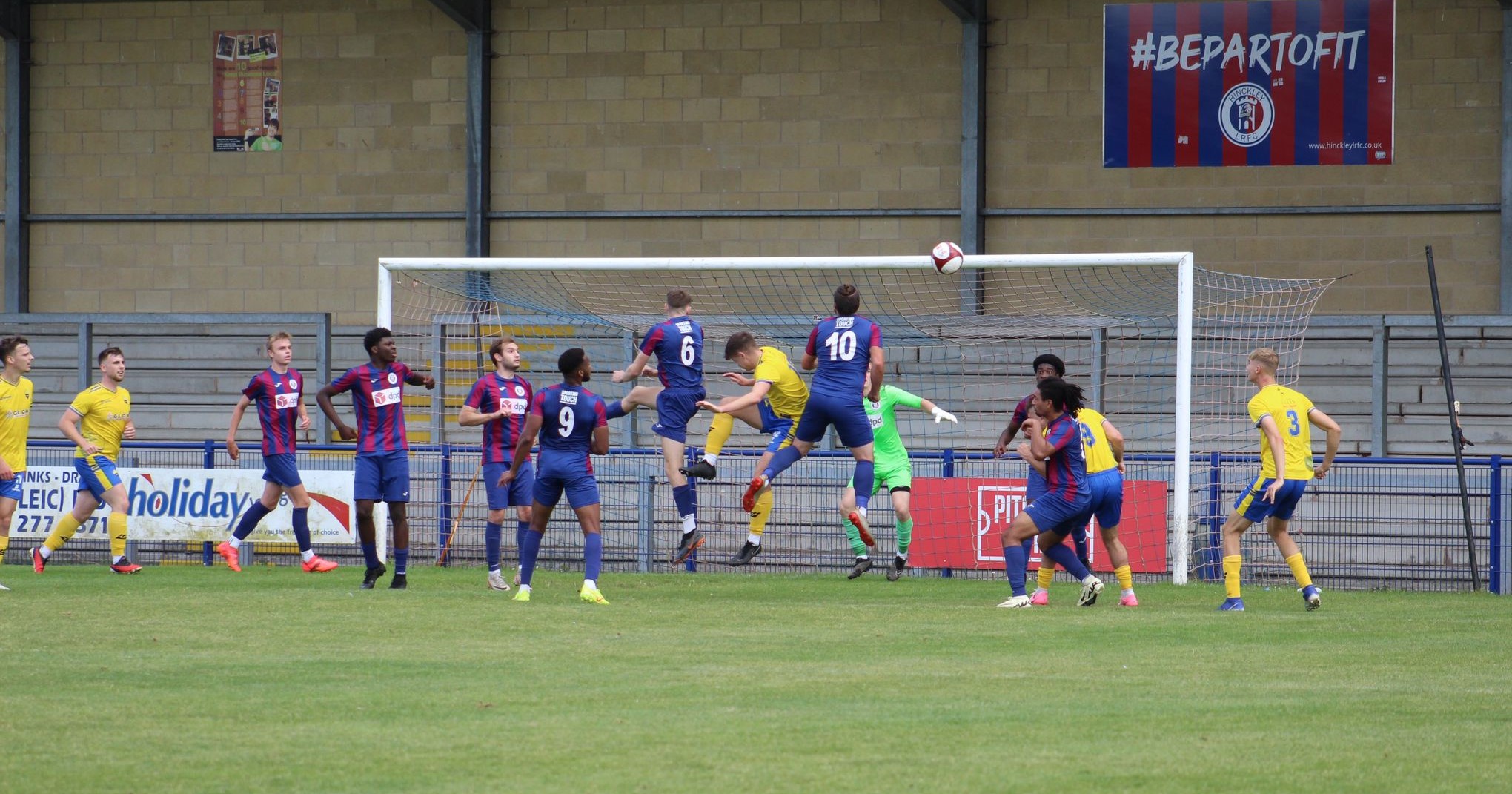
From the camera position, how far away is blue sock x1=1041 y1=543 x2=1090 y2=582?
36.8ft

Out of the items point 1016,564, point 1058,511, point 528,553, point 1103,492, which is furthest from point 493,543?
point 1103,492

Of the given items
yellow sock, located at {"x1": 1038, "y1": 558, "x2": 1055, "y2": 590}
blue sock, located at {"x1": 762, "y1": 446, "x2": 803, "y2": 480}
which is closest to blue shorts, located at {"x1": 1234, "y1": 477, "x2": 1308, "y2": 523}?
yellow sock, located at {"x1": 1038, "y1": 558, "x2": 1055, "y2": 590}

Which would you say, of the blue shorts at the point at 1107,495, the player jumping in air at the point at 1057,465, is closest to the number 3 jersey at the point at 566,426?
the player jumping in air at the point at 1057,465

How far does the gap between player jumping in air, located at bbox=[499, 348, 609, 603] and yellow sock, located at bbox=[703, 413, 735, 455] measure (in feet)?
7.90

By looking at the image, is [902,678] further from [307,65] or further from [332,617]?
[307,65]

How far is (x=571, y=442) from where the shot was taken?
421 inches

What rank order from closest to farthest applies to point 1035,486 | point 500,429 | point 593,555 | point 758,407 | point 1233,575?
point 593,555, point 1233,575, point 1035,486, point 500,429, point 758,407

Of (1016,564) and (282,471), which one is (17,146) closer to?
(282,471)

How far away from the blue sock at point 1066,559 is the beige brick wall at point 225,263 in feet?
44.3

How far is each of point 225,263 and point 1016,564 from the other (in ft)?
52.1

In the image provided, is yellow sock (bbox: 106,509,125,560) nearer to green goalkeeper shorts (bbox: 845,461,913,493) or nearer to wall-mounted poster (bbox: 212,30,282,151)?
green goalkeeper shorts (bbox: 845,461,913,493)

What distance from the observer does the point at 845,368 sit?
11.9 meters

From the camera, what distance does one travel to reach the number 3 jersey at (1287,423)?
10.8m

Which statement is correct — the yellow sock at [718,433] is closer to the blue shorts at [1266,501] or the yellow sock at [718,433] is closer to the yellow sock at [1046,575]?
the yellow sock at [1046,575]
